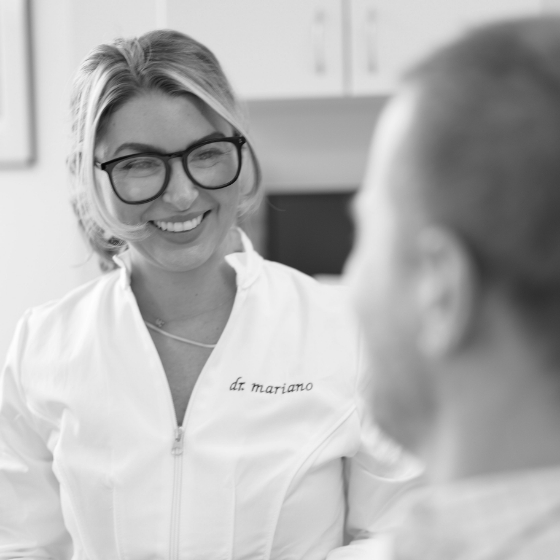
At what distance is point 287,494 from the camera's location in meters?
1.26

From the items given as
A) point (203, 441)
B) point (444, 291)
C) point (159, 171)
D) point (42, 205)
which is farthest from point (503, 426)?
point (42, 205)

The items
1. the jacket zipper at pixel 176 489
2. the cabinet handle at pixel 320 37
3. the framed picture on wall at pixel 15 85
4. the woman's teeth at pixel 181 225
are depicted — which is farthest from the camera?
the framed picture on wall at pixel 15 85

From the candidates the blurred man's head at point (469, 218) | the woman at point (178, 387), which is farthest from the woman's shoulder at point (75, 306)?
the blurred man's head at point (469, 218)

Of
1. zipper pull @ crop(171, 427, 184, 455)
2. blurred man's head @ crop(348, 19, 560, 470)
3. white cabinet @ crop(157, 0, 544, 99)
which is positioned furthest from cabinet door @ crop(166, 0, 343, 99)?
blurred man's head @ crop(348, 19, 560, 470)

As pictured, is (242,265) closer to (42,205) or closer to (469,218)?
(469,218)

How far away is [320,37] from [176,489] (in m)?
1.53

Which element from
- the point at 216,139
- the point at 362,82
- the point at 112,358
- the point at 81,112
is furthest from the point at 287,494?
the point at 362,82

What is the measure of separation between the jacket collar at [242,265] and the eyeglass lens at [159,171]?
0.15 metres

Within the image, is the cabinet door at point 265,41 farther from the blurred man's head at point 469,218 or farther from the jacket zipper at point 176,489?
the blurred man's head at point 469,218

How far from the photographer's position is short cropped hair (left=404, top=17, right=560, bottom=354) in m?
0.50

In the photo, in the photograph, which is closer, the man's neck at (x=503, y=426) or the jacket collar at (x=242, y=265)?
the man's neck at (x=503, y=426)

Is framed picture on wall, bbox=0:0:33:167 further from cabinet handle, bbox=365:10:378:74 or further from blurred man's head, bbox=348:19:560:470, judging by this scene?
blurred man's head, bbox=348:19:560:470

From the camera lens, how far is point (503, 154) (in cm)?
50

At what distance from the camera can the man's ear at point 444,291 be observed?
→ 1.71 feet
